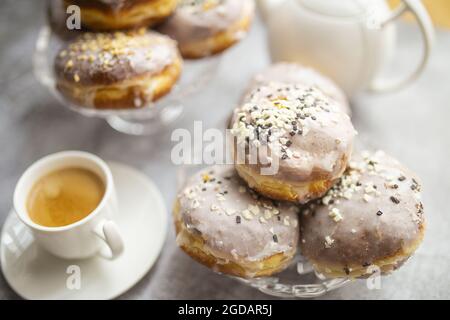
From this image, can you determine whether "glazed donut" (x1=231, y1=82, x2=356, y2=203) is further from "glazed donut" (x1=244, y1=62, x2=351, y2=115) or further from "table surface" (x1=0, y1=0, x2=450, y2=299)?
"table surface" (x1=0, y1=0, x2=450, y2=299)

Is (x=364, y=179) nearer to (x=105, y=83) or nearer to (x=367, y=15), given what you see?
(x=367, y=15)

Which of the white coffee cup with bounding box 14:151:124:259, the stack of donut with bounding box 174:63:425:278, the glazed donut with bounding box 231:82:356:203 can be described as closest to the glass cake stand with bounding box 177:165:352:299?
the stack of donut with bounding box 174:63:425:278

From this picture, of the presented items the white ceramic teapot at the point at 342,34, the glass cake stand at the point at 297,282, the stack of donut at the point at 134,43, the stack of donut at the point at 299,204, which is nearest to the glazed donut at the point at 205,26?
the stack of donut at the point at 134,43

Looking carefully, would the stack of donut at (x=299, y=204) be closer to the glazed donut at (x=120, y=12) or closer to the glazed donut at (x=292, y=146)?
the glazed donut at (x=292, y=146)

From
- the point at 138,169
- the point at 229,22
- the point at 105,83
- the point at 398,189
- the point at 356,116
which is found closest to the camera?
the point at 398,189

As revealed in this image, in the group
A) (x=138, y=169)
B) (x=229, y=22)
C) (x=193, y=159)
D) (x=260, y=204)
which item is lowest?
(x=138, y=169)

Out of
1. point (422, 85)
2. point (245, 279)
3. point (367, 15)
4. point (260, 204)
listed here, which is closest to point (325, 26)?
point (367, 15)
